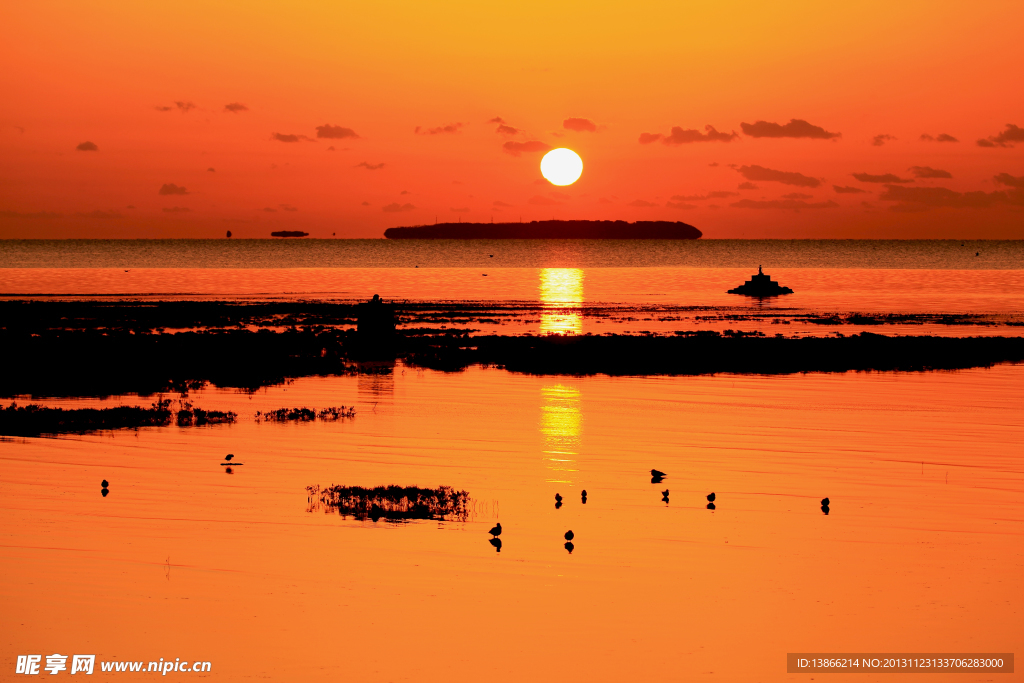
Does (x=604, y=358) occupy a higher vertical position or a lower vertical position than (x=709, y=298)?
lower

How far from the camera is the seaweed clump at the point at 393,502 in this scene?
1589cm

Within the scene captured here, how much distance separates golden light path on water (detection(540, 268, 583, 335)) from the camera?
55.2 m

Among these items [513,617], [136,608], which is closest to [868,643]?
[513,617]

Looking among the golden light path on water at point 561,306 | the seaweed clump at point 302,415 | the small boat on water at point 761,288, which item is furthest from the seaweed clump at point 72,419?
the small boat on water at point 761,288

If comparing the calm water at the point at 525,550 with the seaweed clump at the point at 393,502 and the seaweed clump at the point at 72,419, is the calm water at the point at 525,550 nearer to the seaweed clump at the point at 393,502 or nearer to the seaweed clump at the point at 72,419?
the seaweed clump at the point at 393,502

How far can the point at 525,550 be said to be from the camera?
557 inches

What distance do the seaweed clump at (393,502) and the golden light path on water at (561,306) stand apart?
114 feet

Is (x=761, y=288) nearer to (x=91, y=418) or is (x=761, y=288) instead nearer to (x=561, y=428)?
(x=561, y=428)

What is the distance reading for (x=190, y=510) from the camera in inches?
631

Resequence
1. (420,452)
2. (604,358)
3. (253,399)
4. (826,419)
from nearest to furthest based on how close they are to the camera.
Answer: (420,452) < (826,419) < (253,399) < (604,358)

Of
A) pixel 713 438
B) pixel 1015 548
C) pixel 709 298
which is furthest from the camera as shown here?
pixel 709 298

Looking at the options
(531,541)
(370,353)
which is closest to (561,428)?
(531,541)

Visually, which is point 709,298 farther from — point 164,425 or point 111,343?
point 164,425

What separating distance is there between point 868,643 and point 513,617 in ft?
13.2
